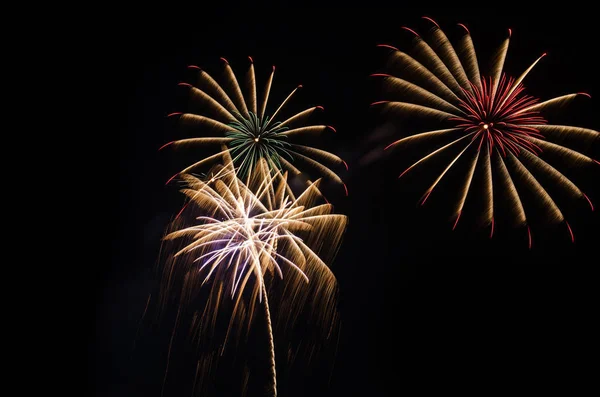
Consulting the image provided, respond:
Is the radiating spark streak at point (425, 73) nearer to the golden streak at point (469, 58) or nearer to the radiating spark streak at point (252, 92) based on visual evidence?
the golden streak at point (469, 58)

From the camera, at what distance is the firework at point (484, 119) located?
11875mm

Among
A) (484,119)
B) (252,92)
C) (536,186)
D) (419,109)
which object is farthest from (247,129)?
(536,186)

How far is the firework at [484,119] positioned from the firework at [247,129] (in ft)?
7.56

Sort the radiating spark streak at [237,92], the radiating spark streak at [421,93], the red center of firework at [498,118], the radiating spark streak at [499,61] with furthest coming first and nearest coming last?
1. the radiating spark streak at [237,92]
2. the radiating spark streak at [421,93]
3. the radiating spark streak at [499,61]
4. the red center of firework at [498,118]

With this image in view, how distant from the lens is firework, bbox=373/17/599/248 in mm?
11875

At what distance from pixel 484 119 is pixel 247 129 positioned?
20.0ft

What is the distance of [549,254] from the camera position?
16.1 meters

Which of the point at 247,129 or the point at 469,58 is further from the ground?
the point at 469,58

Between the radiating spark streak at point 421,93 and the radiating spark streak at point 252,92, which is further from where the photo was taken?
the radiating spark streak at point 252,92

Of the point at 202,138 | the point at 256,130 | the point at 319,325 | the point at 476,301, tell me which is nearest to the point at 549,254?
the point at 476,301

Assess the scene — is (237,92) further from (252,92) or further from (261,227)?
(261,227)

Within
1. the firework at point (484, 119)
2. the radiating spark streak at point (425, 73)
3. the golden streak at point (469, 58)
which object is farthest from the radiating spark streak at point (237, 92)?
the golden streak at point (469, 58)

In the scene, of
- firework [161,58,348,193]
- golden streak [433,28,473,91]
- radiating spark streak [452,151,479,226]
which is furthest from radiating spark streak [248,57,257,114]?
radiating spark streak [452,151,479,226]

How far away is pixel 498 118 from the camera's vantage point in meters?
11.8
